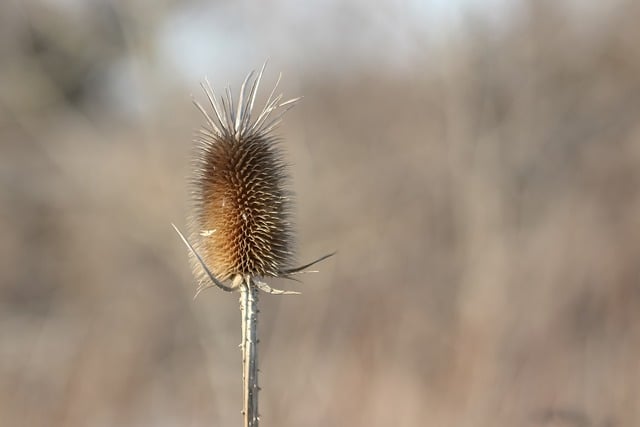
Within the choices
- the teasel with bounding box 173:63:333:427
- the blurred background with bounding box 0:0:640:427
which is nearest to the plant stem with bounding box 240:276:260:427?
the teasel with bounding box 173:63:333:427

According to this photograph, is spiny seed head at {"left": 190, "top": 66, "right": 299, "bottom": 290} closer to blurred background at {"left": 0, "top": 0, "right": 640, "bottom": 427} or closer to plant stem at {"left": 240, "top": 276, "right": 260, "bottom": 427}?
plant stem at {"left": 240, "top": 276, "right": 260, "bottom": 427}

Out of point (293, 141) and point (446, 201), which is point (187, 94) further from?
point (446, 201)

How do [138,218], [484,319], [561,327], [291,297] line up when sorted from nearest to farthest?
[561,327], [484,319], [291,297], [138,218]

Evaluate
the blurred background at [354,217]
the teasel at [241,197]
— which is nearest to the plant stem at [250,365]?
the teasel at [241,197]

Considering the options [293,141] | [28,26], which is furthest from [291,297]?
[28,26]

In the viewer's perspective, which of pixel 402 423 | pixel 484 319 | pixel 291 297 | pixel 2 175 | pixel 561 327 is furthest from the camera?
pixel 2 175

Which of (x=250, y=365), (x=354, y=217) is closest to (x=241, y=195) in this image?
(x=250, y=365)
